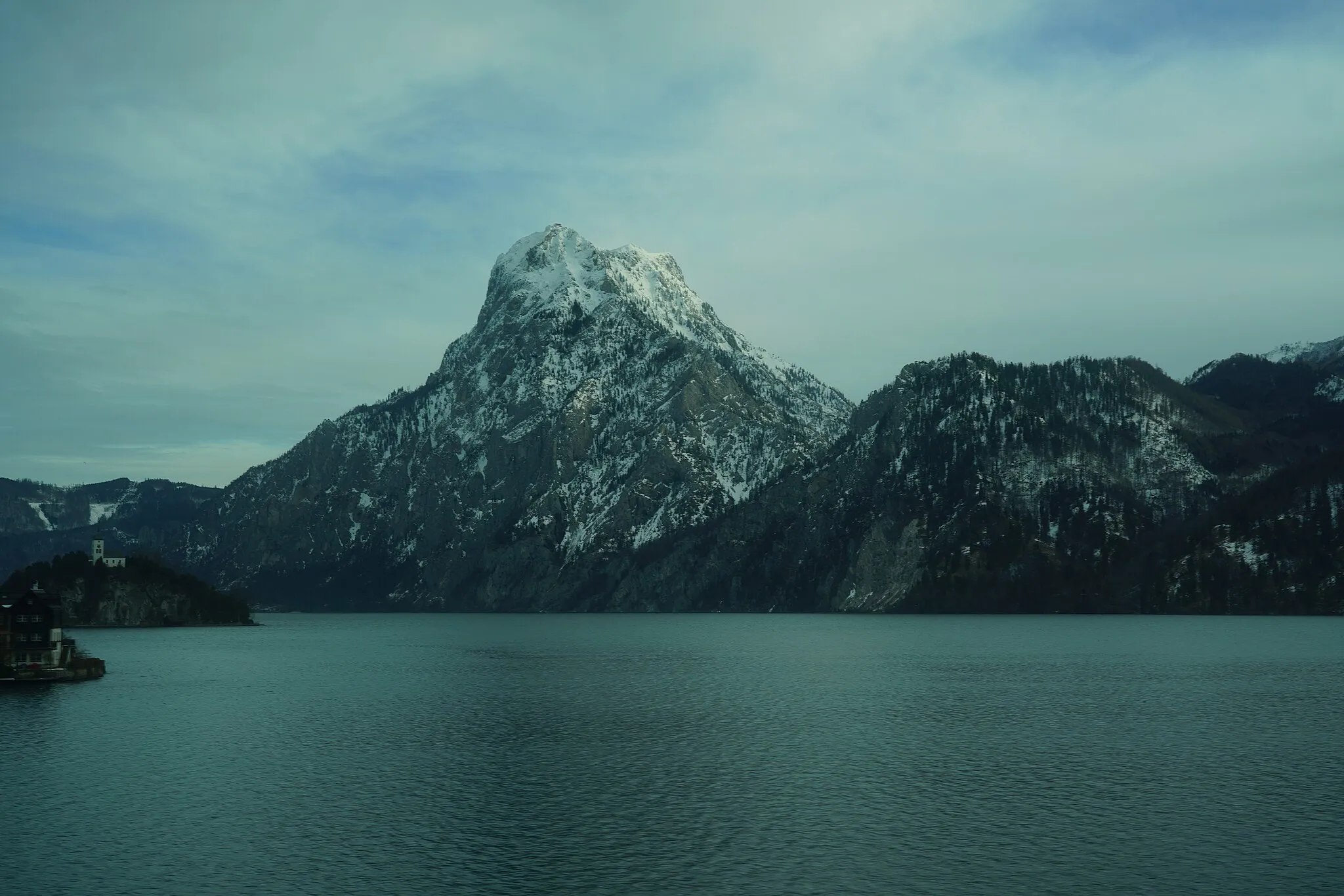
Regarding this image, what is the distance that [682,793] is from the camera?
7906 cm

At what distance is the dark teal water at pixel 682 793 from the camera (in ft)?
190

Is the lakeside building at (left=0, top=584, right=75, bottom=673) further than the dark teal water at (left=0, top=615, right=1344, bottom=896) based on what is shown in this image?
Yes

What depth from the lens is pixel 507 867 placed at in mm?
59688

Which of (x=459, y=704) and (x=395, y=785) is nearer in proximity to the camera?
(x=395, y=785)

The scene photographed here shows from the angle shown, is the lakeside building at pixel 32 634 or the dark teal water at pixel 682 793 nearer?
the dark teal water at pixel 682 793

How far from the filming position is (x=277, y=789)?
8156 centimetres

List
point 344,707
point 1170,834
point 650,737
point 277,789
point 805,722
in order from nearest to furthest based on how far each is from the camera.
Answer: point 1170,834 < point 277,789 < point 650,737 < point 805,722 < point 344,707

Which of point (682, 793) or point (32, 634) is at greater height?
point (32, 634)

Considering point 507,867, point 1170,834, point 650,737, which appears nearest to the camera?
point 507,867

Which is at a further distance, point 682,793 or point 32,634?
point 32,634

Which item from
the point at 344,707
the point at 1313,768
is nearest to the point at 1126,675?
the point at 1313,768

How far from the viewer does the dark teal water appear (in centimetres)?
5800

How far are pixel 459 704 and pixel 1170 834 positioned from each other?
9100cm

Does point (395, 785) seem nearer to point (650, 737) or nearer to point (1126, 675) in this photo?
point (650, 737)
